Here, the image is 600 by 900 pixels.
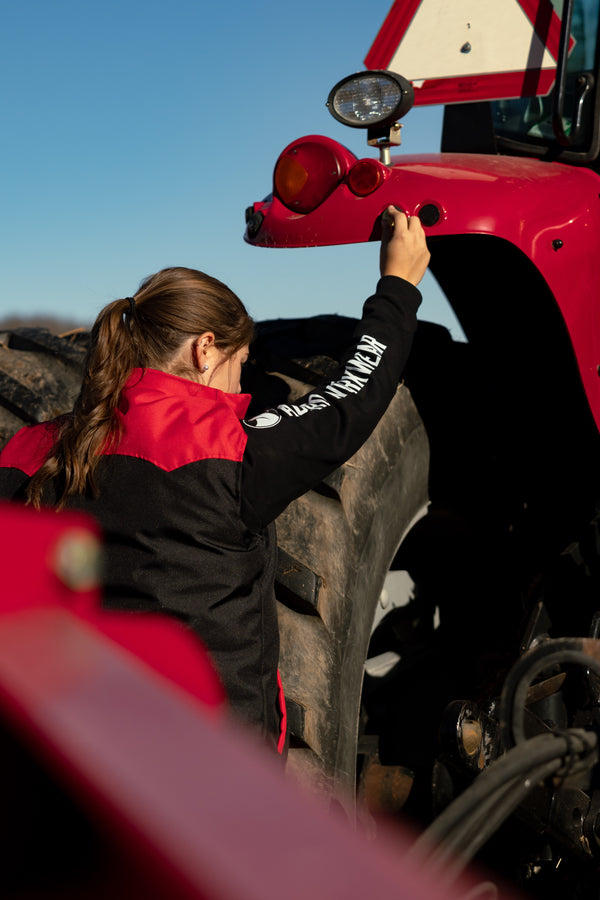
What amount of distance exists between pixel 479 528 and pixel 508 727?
136 centimetres

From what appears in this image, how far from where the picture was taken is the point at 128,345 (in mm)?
1375

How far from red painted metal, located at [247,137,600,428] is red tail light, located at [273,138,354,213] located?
20mm

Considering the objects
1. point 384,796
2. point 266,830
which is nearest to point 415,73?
point 384,796

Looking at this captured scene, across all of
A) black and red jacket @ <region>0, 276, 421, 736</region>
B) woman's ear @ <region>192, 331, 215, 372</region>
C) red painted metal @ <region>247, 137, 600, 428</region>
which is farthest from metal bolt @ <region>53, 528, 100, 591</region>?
red painted metal @ <region>247, 137, 600, 428</region>

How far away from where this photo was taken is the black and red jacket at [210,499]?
1.24 meters

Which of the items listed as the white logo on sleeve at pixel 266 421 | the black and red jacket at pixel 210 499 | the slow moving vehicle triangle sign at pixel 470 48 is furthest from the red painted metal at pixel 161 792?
the slow moving vehicle triangle sign at pixel 470 48

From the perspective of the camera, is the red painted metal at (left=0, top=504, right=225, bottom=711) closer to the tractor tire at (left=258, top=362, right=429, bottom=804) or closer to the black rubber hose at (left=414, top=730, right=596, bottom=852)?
the black rubber hose at (left=414, top=730, right=596, bottom=852)

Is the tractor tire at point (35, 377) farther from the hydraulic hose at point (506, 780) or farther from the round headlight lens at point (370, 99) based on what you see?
the hydraulic hose at point (506, 780)

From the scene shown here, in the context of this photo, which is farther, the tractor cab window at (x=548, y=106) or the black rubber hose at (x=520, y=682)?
the tractor cab window at (x=548, y=106)

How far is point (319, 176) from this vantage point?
1.67 metres

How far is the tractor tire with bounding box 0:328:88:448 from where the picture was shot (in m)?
1.77

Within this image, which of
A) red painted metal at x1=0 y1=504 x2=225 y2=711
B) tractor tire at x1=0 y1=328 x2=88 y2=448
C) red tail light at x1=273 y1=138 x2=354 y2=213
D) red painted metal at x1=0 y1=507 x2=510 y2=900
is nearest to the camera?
red painted metal at x1=0 y1=507 x2=510 y2=900

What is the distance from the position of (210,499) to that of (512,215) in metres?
0.77

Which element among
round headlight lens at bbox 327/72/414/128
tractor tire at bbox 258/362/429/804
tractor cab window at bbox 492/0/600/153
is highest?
tractor cab window at bbox 492/0/600/153
